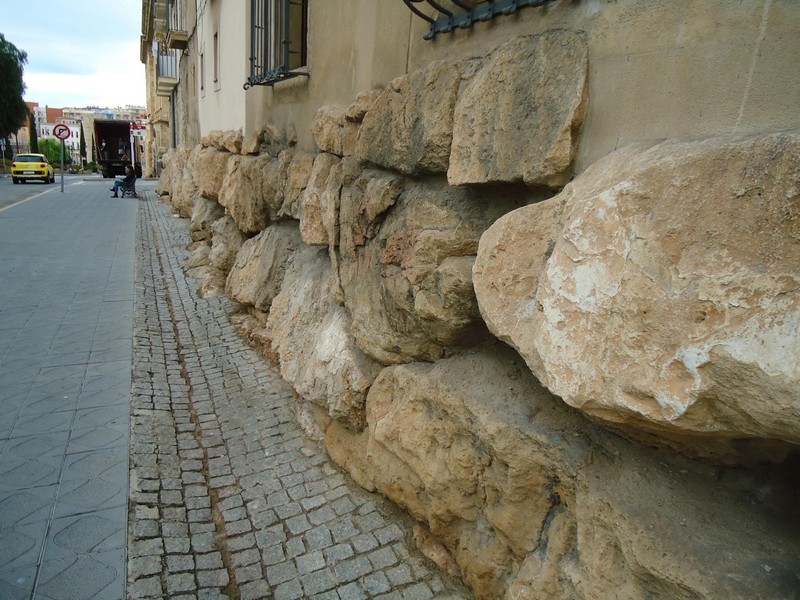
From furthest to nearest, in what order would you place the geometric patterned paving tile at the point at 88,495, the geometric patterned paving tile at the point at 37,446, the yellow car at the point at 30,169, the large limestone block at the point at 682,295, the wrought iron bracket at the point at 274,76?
1. the yellow car at the point at 30,169
2. the wrought iron bracket at the point at 274,76
3. the geometric patterned paving tile at the point at 37,446
4. the geometric patterned paving tile at the point at 88,495
5. the large limestone block at the point at 682,295

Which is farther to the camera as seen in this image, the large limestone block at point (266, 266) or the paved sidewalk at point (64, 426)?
the large limestone block at point (266, 266)

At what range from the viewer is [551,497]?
200cm

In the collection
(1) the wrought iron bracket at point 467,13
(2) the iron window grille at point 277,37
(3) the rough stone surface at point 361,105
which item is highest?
(2) the iron window grille at point 277,37

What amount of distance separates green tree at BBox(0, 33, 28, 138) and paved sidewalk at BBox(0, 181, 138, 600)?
35797 mm

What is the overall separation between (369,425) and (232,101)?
6.22 meters

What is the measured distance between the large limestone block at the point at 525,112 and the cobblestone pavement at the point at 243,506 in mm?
1812

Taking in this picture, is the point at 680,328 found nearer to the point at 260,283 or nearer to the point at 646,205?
the point at 646,205

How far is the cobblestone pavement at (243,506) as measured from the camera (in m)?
2.57

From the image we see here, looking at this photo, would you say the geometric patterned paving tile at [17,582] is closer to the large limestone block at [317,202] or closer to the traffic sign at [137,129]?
the large limestone block at [317,202]

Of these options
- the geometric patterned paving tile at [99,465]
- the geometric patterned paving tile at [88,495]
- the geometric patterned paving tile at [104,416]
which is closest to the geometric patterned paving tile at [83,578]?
the geometric patterned paving tile at [88,495]

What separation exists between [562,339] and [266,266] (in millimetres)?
4091

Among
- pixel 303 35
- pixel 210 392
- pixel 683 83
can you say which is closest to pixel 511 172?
pixel 683 83

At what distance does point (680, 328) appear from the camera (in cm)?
135

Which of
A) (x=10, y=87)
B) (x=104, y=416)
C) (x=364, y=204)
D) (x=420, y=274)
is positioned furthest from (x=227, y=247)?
(x=10, y=87)
